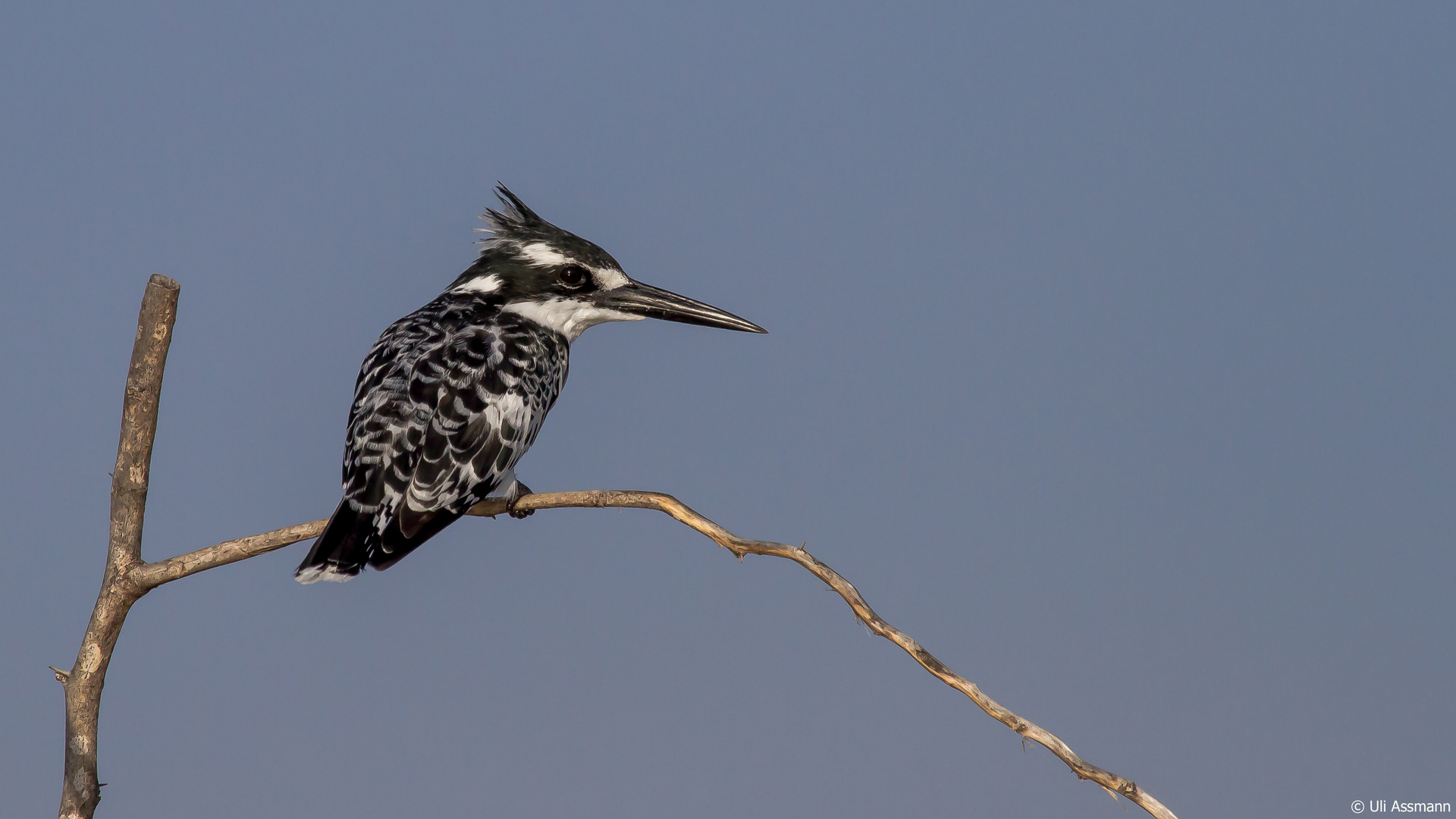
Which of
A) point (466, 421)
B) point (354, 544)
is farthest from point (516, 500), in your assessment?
point (354, 544)

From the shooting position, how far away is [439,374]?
537 centimetres

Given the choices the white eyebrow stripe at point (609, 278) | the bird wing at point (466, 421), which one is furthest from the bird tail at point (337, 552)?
the white eyebrow stripe at point (609, 278)

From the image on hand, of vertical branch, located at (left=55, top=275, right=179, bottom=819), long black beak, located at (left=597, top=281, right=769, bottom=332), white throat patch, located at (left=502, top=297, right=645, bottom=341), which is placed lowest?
vertical branch, located at (left=55, top=275, right=179, bottom=819)

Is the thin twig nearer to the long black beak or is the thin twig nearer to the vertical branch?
the vertical branch

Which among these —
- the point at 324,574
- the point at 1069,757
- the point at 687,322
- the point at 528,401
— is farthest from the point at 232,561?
the point at 1069,757

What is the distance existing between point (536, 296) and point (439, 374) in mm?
849

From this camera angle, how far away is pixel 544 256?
236 inches

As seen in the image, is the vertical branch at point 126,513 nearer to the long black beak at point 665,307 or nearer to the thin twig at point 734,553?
the thin twig at point 734,553

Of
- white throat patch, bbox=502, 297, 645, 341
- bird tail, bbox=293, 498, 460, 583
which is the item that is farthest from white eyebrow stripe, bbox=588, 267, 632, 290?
bird tail, bbox=293, 498, 460, 583

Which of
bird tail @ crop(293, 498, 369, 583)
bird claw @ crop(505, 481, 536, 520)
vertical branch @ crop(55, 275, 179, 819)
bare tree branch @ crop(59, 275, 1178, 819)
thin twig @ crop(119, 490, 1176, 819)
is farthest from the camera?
bird claw @ crop(505, 481, 536, 520)

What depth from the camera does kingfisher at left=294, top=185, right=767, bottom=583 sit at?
16.6 ft

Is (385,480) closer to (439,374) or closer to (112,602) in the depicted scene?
(439,374)

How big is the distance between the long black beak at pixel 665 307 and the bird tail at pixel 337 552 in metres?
1.88

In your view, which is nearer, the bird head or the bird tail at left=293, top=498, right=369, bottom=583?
the bird tail at left=293, top=498, right=369, bottom=583
